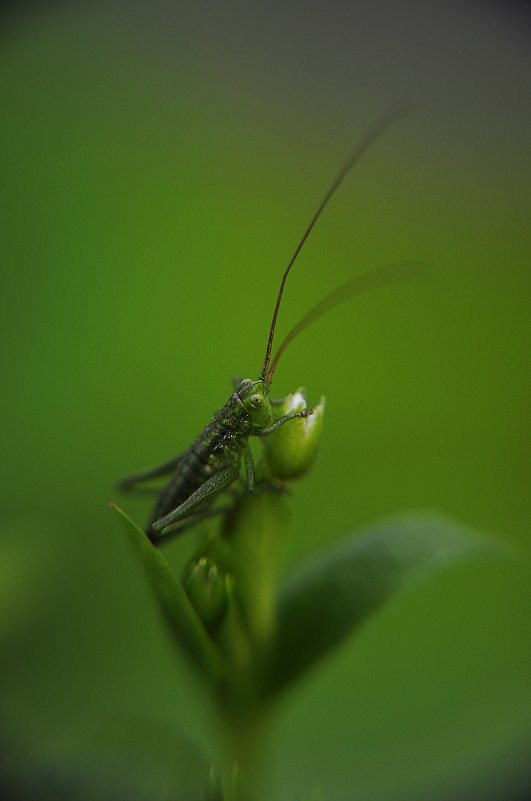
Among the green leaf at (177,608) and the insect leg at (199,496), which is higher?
the insect leg at (199,496)

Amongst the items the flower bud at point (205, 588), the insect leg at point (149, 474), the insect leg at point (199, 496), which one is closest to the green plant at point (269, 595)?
the flower bud at point (205, 588)

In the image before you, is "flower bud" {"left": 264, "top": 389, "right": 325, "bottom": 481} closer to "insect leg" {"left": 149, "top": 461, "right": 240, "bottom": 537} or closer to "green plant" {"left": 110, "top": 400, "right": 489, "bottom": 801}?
"green plant" {"left": 110, "top": 400, "right": 489, "bottom": 801}

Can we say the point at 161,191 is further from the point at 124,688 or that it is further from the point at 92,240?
the point at 124,688

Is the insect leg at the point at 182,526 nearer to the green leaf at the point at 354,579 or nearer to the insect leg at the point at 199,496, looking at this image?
the insect leg at the point at 199,496

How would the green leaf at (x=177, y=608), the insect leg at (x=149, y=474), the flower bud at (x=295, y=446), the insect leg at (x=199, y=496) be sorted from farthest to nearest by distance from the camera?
the insect leg at (x=149, y=474) → the insect leg at (x=199, y=496) → the flower bud at (x=295, y=446) → the green leaf at (x=177, y=608)

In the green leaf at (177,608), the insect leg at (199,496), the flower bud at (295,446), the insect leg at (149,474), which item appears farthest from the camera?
the insect leg at (149,474)

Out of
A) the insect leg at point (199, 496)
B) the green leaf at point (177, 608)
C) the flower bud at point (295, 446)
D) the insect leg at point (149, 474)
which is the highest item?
the insect leg at point (149, 474)

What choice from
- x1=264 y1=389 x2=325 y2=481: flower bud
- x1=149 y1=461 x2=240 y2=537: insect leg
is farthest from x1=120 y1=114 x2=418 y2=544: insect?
x1=264 y1=389 x2=325 y2=481: flower bud
